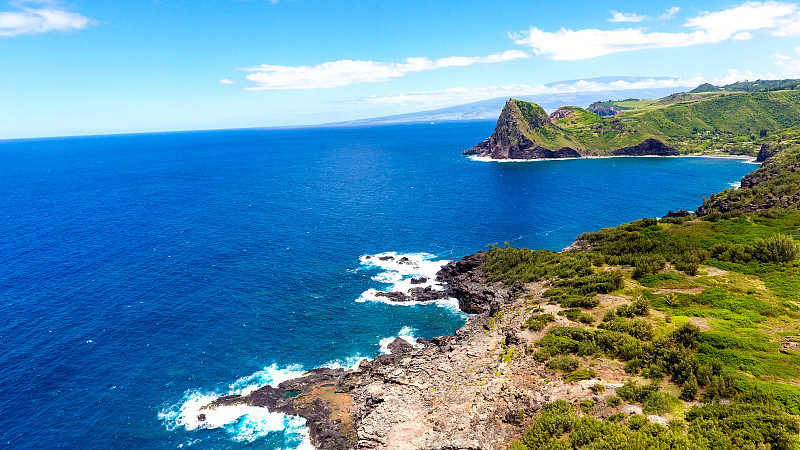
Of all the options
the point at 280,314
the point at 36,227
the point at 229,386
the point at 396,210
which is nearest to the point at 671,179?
the point at 396,210

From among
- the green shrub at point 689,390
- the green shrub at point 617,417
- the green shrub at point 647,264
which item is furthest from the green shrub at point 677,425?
the green shrub at point 647,264

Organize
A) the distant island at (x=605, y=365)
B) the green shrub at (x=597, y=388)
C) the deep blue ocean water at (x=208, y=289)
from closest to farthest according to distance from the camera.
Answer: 1. the distant island at (x=605, y=365)
2. the green shrub at (x=597, y=388)
3. the deep blue ocean water at (x=208, y=289)

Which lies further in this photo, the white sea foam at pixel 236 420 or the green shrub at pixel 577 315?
the green shrub at pixel 577 315

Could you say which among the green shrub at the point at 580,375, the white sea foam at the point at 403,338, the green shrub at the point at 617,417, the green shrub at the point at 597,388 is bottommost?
the white sea foam at the point at 403,338

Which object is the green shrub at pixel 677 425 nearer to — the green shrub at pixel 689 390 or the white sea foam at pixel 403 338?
the green shrub at pixel 689 390

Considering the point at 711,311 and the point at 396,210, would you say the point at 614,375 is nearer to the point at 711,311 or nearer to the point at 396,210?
the point at 711,311

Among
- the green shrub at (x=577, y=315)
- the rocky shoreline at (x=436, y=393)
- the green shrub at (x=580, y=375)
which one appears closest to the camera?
the rocky shoreline at (x=436, y=393)
